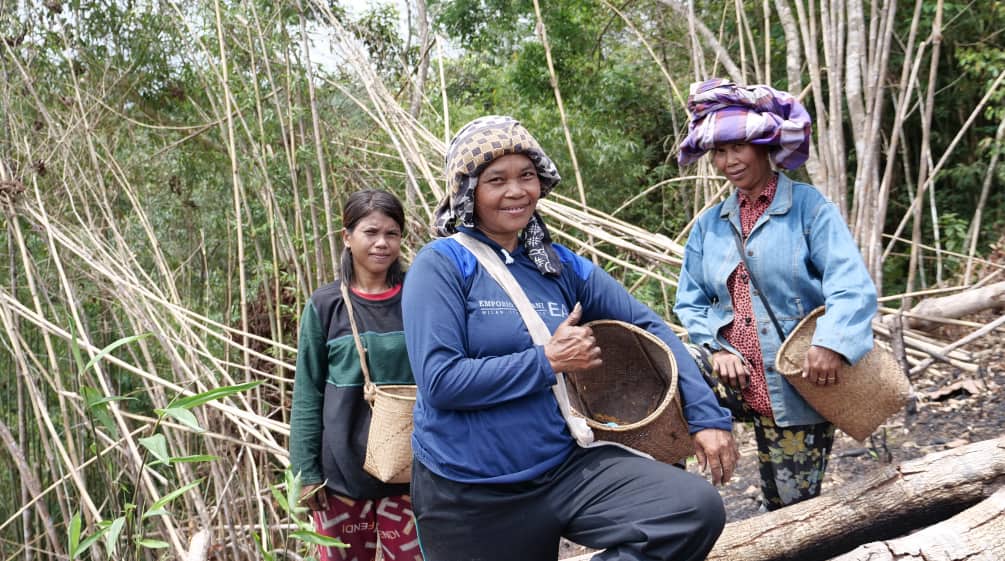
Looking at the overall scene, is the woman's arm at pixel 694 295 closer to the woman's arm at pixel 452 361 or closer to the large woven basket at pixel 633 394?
the large woven basket at pixel 633 394

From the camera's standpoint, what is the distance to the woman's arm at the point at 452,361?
123 cm

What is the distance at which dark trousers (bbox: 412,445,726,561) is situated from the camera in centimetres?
118

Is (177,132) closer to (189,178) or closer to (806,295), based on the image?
(189,178)

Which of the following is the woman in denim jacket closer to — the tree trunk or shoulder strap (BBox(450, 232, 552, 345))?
shoulder strap (BBox(450, 232, 552, 345))

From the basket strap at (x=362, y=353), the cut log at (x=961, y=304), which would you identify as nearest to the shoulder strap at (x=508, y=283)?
the basket strap at (x=362, y=353)

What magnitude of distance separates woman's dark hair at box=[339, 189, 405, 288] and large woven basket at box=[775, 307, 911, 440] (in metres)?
0.87

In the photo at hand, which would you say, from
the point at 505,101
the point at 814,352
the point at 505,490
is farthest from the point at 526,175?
the point at 505,101

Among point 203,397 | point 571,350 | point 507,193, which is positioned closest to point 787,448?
point 571,350

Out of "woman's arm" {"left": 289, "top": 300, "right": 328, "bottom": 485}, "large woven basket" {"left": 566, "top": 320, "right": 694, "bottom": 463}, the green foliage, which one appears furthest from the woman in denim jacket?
the green foliage

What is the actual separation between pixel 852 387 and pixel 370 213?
108 centimetres

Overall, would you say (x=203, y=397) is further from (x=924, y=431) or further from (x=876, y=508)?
(x=924, y=431)

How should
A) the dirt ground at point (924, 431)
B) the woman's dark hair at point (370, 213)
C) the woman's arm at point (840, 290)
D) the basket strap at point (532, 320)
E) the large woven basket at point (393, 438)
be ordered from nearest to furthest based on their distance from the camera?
1. the basket strap at point (532, 320)
2. the woman's arm at point (840, 290)
3. the large woven basket at point (393, 438)
4. the woman's dark hair at point (370, 213)
5. the dirt ground at point (924, 431)

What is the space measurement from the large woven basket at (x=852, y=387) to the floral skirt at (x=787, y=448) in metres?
0.08

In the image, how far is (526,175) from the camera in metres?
1.40
